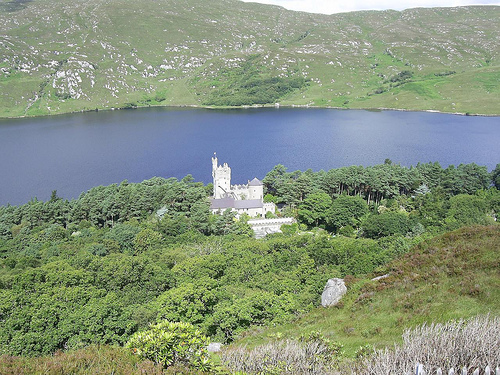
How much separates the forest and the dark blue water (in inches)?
983

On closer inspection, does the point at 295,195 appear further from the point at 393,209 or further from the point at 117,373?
the point at 117,373

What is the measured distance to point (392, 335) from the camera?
680 inches

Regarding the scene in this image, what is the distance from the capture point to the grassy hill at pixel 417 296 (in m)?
17.7

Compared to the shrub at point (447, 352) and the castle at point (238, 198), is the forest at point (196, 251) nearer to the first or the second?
the castle at point (238, 198)

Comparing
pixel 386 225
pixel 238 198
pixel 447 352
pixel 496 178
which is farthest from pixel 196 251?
pixel 496 178

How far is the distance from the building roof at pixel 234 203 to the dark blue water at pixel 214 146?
24.9 metres

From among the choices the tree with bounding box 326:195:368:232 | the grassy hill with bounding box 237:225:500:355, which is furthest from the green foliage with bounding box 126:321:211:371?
the tree with bounding box 326:195:368:232

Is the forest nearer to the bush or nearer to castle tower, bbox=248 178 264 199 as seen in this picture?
castle tower, bbox=248 178 264 199

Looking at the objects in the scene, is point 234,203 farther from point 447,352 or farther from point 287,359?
point 447,352

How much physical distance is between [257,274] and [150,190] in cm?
4891

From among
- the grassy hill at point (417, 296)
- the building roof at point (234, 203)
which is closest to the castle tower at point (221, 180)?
the building roof at point (234, 203)

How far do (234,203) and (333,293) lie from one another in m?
50.4

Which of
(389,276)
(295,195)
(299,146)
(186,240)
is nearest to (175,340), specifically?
(389,276)

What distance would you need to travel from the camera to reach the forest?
26.3 metres
